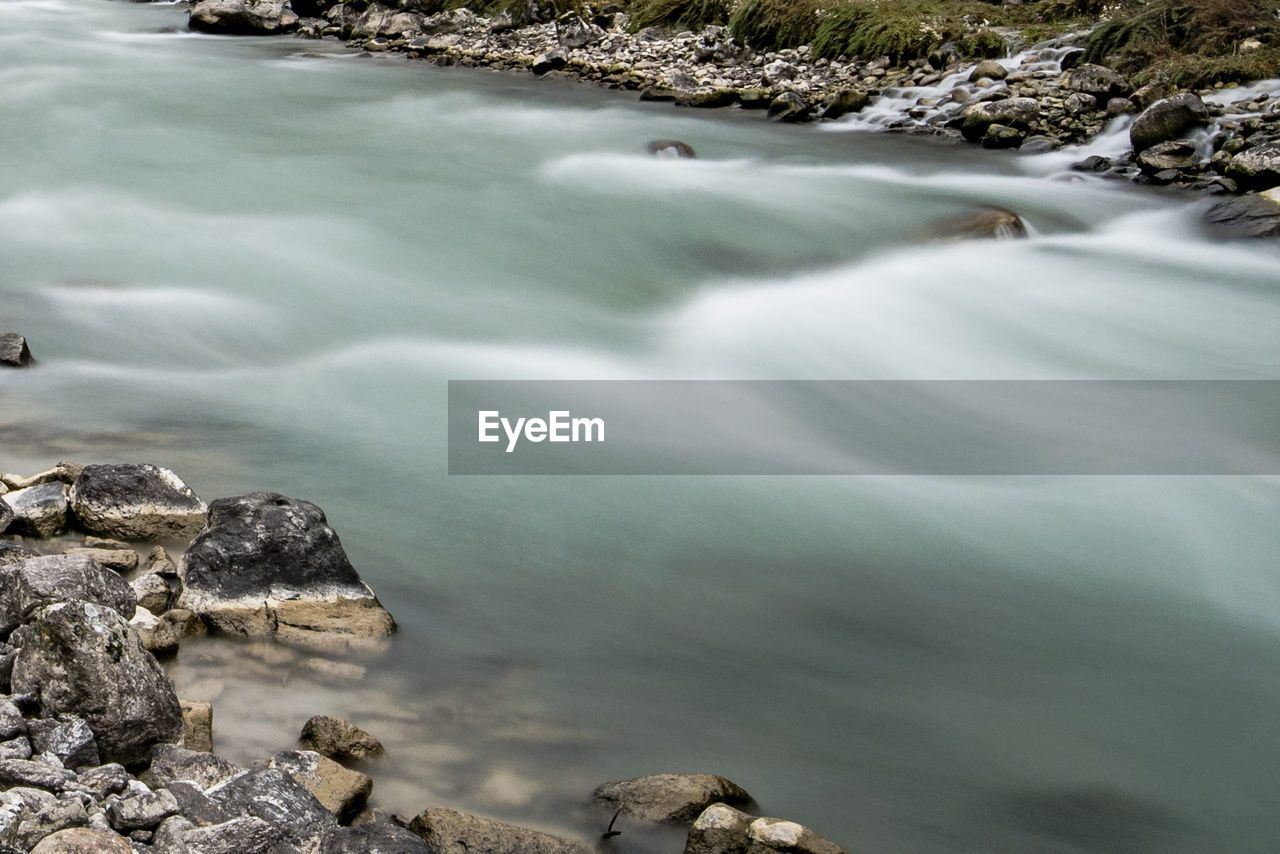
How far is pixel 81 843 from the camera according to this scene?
9.00 ft

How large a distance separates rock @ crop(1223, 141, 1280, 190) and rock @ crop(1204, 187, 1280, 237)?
0.26 m

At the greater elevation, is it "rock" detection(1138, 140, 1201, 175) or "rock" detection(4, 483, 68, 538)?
"rock" detection(1138, 140, 1201, 175)

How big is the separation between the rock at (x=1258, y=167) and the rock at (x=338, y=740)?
31.2ft

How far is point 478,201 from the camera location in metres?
10.3

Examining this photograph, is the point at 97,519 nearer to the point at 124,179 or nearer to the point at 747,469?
the point at 747,469

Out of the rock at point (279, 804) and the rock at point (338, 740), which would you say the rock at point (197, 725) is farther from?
the rock at point (279, 804)

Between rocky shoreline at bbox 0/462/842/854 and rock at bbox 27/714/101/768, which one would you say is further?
rock at bbox 27/714/101/768

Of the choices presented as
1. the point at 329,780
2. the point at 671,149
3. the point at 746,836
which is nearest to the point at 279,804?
the point at 329,780

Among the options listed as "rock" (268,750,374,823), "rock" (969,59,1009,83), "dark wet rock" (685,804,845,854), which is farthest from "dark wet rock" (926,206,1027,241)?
"rock" (268,750,374,823)

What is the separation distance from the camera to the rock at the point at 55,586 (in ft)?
12.1

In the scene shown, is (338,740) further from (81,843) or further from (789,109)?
(789,109)

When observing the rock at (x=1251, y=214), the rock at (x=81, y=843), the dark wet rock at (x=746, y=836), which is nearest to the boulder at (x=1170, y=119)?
the rock at (x=1251, y=214)

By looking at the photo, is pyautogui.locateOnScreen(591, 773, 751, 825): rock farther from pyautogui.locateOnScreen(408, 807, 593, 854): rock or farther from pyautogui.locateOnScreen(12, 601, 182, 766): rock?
pyautogui.locateOnScreen(12, 601, 182, 766): rock

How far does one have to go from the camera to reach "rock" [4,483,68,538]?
4.85m
